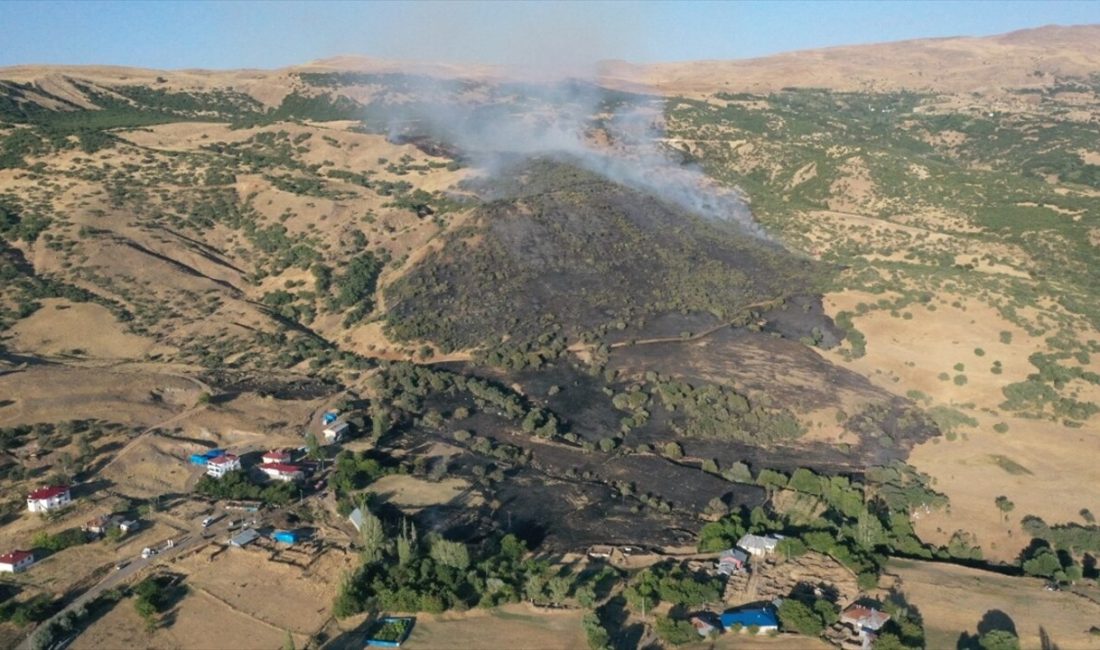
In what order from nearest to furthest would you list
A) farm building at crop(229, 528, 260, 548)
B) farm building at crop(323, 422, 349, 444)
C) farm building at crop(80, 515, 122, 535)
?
farm building at crop(229, 528, 260, 548) → farm building at crop(80, 515, 122, 535) → farm building at crop(323, 422, 349, 444)

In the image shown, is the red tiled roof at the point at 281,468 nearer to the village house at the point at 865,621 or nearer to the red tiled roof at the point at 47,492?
the red tiled roof at the point at 47,492

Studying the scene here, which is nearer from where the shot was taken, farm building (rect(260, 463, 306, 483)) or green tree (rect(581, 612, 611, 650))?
green tree (rect(581, 612, 611, 650))

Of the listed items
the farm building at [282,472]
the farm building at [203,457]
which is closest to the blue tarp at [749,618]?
the farm building at [282,472]

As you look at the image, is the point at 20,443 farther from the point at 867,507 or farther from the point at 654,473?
the point at 867,507

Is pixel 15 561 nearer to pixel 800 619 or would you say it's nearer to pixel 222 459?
pixel 222 459

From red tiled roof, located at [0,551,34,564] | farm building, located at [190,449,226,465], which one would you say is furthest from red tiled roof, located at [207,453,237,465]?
red tiled roof, located at [0,551,34,564]

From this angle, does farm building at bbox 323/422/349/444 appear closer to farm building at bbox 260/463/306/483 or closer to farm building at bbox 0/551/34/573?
farm building at bbox 260/463/306/483
